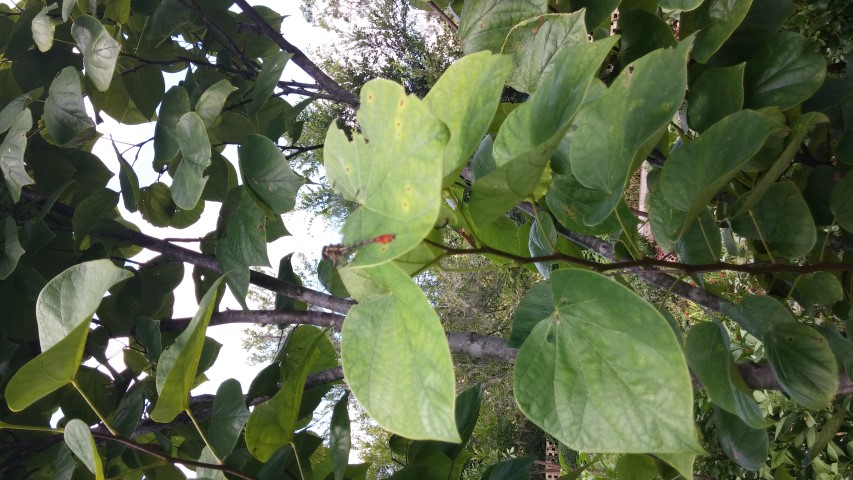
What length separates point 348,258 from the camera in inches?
9.3

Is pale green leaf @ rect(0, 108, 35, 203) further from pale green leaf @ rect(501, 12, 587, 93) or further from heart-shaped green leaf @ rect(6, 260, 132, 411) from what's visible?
pale green leaf @ rect(501, 12, 587, 93)

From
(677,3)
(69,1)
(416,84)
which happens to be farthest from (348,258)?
(416,84)

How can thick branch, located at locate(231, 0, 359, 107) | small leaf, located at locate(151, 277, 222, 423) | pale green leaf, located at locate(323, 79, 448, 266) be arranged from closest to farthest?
pale green leaf, located at locate(323, 79, 448, 266), small leaf, located at locate(151, 277, 222, 423), thick branch, located at locate(231, 0, 359, 107)

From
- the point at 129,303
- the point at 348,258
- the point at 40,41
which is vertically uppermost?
the point at 40,41

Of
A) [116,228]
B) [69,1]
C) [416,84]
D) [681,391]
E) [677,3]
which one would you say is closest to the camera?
[681,391]

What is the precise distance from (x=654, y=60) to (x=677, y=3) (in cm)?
12

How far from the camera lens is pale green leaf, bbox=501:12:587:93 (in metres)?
0.34

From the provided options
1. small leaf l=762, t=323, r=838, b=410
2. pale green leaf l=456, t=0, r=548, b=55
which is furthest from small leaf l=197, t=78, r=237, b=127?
small leaf l=762, t=323, r=838, b=410

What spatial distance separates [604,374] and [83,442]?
1.01ft

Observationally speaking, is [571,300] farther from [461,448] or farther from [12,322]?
[12,322]

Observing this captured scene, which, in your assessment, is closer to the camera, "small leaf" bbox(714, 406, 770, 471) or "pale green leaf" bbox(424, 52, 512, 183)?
"pale green leaf" bbox(424, 52, 512, 183)

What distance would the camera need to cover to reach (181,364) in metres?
0.34

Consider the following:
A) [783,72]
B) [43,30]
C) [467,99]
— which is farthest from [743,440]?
[43,30]

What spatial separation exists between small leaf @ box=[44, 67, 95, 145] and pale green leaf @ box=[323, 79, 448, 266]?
0.42m
